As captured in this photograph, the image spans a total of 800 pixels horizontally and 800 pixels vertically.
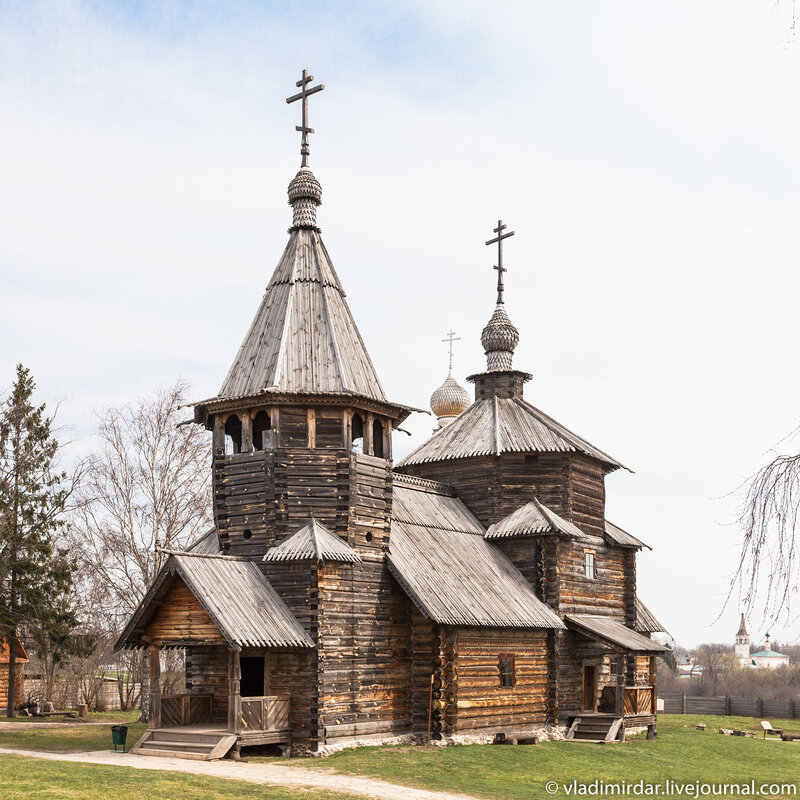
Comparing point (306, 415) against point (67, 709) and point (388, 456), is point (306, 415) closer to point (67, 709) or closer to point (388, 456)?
point (388, 456)

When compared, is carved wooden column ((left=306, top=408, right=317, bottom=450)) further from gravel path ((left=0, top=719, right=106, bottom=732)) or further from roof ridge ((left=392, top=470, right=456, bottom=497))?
gravel path ((left=0, top=719, right=106, bottom=732))

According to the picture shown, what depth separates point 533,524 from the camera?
103 ft

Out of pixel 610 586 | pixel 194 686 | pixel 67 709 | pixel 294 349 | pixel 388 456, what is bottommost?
pixel 67 709

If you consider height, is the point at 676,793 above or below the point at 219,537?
below

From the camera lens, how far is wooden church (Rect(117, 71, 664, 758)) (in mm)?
23781

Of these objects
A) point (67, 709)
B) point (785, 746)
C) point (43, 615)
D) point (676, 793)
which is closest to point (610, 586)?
point (785, 746)

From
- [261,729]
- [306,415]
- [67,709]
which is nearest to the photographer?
[261,729]

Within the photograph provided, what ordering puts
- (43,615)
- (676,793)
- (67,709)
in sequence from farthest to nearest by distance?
(67,709), (43,615), (676,793)

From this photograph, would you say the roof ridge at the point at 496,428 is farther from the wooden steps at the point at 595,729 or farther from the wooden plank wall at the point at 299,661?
the wooden plank wall at the point at 299,661

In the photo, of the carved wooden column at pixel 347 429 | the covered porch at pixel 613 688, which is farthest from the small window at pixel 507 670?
the carved wooden column at pixel 347 429

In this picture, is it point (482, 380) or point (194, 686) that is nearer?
point (194, 686)

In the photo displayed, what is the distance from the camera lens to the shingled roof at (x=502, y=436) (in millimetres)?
33066

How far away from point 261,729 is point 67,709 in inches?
781

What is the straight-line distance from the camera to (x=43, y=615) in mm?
30953
